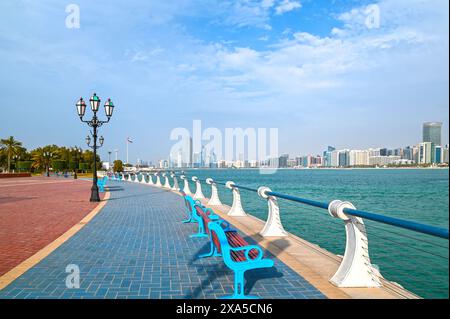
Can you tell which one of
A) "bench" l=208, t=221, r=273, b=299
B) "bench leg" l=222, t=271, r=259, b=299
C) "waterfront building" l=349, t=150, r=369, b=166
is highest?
"waterfront building" l=349, t=150, r=369, b=166

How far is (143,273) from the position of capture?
197 inches

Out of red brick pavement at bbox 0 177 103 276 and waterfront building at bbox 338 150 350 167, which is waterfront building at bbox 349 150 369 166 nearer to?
waterfront building at bbox 338 150 350 167

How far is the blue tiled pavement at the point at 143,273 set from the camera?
4.27 m

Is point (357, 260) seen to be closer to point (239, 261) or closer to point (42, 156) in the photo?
point (239, 261)

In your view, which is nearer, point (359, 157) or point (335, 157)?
point (359, 157)

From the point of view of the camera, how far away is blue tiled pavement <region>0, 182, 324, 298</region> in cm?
427

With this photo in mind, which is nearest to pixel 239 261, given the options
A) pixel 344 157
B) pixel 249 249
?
pixel 249 249

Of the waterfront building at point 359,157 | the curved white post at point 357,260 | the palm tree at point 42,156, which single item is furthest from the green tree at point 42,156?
the waterfront building at point 359,157

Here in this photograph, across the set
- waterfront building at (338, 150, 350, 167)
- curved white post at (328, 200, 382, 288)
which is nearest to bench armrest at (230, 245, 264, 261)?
curved white post at (328, 200, 382, 288)

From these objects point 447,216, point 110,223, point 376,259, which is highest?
point 447,216

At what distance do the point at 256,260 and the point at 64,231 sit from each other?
6.15m
